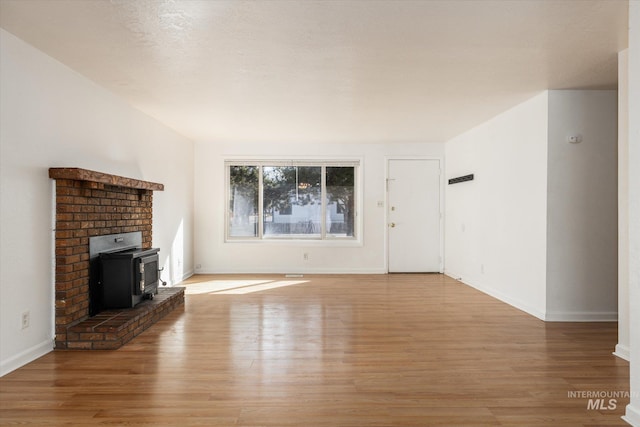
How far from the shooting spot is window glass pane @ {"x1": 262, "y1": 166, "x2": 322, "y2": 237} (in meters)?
7.47

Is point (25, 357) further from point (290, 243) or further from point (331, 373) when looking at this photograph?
point (290, 243)

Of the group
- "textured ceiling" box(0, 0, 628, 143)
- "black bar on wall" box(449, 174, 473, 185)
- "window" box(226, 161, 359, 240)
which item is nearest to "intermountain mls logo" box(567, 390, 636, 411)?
"textured ceiling" box(0, 0, 628, 143)

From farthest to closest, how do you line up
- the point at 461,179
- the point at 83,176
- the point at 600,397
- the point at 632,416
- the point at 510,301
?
the point at 461,179, the point at 510,301, the point at 83,176, the point at 600,397, the point at 632,416

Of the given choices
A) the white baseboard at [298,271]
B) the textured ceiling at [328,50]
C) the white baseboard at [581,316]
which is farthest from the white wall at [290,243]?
the white baseboard at [581,316]

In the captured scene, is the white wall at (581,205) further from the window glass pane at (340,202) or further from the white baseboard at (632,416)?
the window glass pane at (340,202)

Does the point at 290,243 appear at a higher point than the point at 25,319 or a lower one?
higher

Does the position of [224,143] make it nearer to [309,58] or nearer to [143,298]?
[143,298]

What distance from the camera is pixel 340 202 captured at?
754 cm

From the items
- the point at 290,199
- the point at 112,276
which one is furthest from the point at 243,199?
the point at 112,276

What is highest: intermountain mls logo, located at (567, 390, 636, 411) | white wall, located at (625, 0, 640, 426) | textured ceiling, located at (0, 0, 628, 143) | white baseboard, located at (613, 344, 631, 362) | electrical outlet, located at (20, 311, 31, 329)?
textured ceiling, located at (0, 0, 628, 143)

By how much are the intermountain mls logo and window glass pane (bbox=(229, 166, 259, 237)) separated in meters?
5.73

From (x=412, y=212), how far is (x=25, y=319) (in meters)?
5.94

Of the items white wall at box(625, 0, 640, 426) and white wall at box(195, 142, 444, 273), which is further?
white wall at box(195, 142, 444, 273)

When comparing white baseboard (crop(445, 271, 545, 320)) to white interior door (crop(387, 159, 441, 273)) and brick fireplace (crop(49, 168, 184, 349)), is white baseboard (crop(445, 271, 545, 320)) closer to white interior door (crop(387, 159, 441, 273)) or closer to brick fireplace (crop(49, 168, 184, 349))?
white interior door (crop(387, 159, 441, 273))
